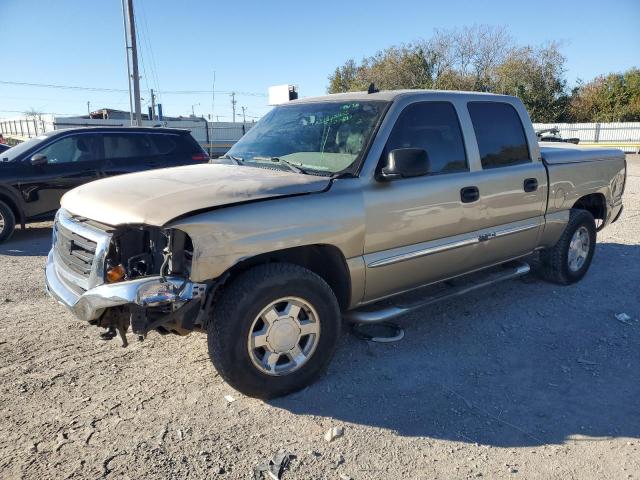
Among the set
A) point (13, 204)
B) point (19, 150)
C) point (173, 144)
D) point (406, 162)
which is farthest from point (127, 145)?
point (406, 162)

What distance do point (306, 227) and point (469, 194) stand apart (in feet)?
5.32

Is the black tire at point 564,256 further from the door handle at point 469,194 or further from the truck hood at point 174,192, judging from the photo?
the truck hood at point 174,192

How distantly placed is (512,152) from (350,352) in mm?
2385

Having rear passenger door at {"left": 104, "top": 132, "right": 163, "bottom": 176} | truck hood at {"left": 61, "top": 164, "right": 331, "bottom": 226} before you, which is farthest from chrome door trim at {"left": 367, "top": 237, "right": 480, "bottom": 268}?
rear passenger door at {"left": 104, "top": 132, "right": 163, "bottom": 176}

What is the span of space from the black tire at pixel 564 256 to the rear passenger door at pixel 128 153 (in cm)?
664

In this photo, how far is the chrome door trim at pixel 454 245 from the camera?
3.69 m

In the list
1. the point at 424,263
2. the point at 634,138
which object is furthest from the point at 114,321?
the point at 634,138

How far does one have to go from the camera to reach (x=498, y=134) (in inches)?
181

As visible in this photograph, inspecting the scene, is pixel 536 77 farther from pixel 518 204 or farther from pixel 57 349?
pixel 57 349

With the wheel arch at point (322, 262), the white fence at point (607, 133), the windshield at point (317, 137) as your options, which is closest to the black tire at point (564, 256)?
the windshield at point (317, 137)

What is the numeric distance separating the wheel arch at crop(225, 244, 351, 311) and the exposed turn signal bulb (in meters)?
0.65

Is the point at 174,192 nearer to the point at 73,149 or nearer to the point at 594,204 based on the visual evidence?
the point at 594,204

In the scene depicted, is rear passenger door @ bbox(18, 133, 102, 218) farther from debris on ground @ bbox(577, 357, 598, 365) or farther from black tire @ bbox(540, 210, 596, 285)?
debris on ground @ bbox(577, 357, 598, 365)

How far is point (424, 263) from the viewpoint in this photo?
13.0 feet
